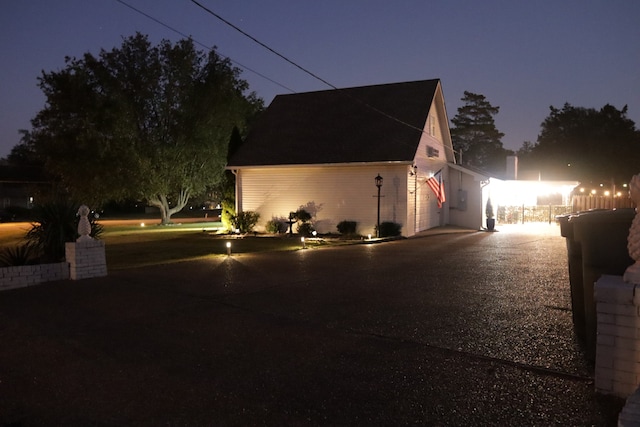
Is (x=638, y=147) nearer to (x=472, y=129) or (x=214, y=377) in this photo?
(x=472, y=129)

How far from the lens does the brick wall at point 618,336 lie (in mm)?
4312

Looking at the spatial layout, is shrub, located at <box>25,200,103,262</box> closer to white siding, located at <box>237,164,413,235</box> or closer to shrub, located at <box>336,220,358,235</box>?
shrub, located at <box>336,220,358,235</box>

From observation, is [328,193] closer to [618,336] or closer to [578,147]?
[618,336]

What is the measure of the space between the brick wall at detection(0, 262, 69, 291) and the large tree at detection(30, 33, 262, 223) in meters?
20.4

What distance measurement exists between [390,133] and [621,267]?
1810cm

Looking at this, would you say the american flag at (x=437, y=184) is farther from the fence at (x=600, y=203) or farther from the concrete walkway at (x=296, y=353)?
the concrete walkway at (x=296, y=353)

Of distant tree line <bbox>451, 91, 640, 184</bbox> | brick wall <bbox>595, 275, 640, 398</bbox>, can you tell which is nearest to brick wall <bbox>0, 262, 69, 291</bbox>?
brick wall <bbox>595, 275, 640, 398</bbox>

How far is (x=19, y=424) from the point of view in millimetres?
4262

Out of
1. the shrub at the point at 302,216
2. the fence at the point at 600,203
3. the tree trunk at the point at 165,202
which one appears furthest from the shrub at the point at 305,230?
the fence at the point at 600,203

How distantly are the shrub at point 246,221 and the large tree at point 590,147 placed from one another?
3635 centimetres

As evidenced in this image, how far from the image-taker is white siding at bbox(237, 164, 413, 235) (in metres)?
21.7

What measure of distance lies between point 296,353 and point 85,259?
686 cm

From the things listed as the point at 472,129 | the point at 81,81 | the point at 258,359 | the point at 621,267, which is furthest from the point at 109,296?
the point at 472,129

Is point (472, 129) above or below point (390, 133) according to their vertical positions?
above
